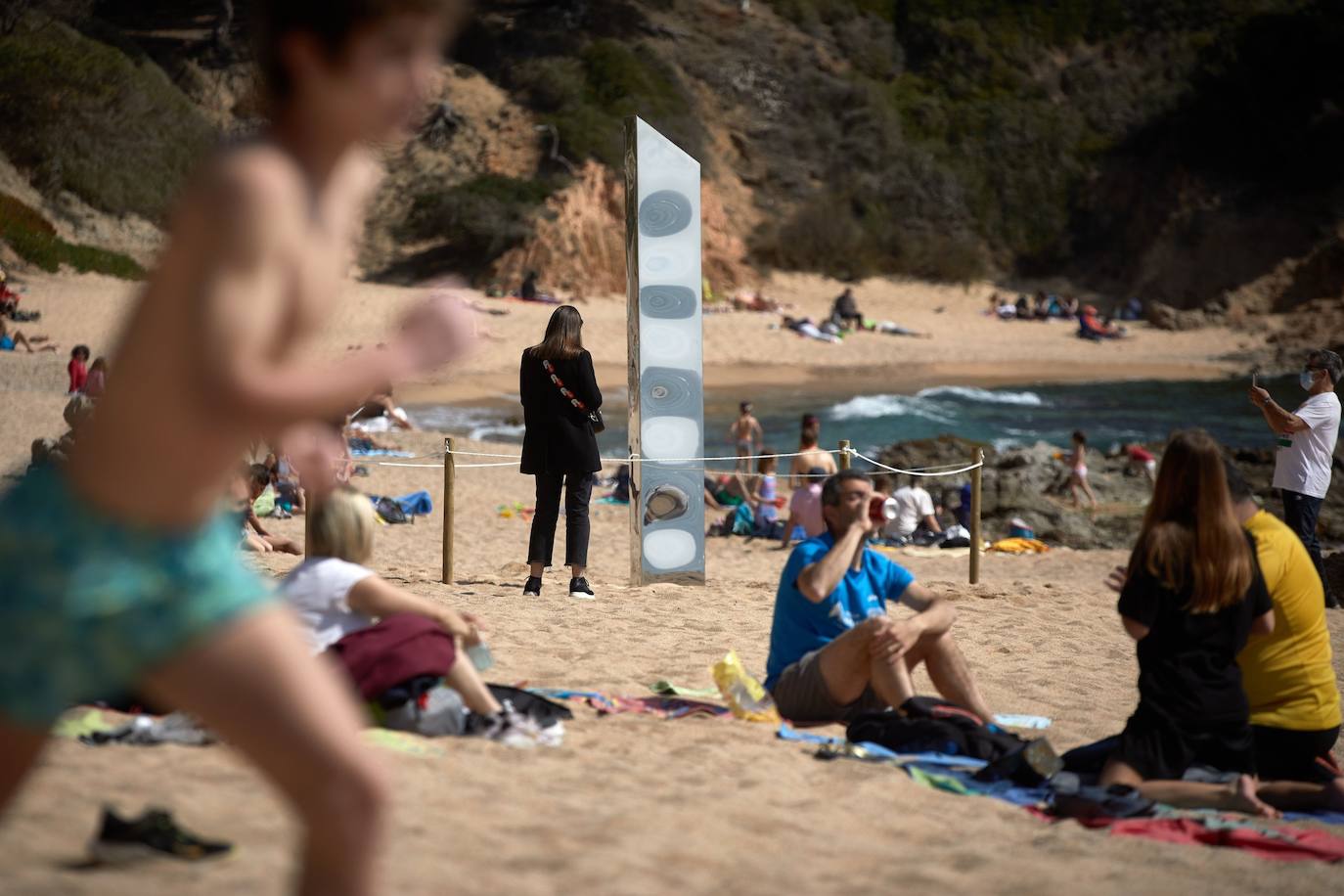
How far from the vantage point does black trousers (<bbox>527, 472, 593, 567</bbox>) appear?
7879 mm

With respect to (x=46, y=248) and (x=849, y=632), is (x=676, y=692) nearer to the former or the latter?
(x=849, y=632)

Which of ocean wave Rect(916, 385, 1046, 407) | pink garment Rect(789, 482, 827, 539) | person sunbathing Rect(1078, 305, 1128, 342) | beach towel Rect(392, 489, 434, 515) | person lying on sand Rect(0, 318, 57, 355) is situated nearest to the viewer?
pink garment Rect(789, 482, 827, 539)

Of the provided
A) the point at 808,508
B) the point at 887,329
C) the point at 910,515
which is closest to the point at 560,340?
the point at 808,508

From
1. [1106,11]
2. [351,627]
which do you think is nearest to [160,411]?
[351,627]

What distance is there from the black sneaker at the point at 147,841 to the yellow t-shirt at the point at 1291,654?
3250 millimetres

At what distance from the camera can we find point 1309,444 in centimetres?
766

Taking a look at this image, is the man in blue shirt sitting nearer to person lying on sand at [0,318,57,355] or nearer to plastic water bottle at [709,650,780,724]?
plastic water bottle at [709,650,780,724]

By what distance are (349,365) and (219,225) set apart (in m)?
0.25

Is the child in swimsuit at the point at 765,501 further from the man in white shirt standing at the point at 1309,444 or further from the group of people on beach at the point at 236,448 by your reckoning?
the group of people on beach at the point at 236,448

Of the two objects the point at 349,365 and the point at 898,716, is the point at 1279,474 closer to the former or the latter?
the point at 898,716

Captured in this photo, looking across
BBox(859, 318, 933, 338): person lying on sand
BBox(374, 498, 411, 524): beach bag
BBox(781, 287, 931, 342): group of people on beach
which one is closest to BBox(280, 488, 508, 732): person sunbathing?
BBox(374, 498, 411, 524): beach bag

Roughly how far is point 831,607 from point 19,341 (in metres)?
19.6

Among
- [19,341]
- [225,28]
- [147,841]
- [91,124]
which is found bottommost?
[147,841]

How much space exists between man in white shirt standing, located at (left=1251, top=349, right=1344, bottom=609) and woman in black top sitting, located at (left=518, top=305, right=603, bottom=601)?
377 centimetres
